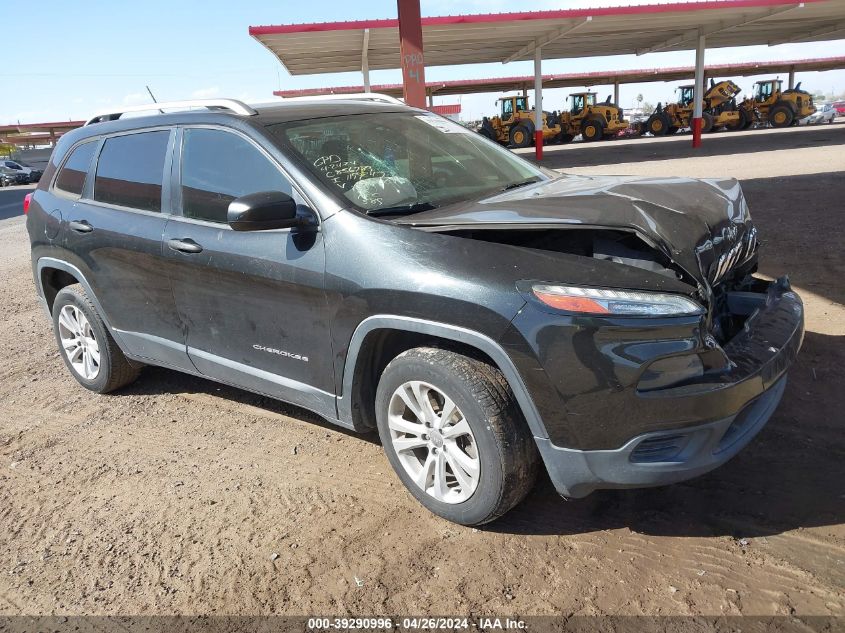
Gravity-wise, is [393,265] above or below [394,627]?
above

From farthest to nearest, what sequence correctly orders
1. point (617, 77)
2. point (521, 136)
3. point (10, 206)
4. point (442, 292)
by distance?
point (617, 77)
point (521, 136)
point (10, 206)
point (442, 292)

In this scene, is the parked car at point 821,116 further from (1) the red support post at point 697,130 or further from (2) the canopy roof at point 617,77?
(1) the red support post at point 697,130

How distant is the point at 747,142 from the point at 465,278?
86.0 ft

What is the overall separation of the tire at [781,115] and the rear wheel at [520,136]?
43.9 ft

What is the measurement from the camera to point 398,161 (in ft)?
11.4

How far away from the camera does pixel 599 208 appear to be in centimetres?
270

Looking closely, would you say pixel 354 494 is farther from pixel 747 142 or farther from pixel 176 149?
pixel 747 142

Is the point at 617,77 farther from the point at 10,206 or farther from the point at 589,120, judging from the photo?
the point at 10,206

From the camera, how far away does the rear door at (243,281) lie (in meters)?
3.05


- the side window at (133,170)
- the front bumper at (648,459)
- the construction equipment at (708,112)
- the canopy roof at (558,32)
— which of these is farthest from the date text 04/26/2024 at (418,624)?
the construction equipment at (708,112)

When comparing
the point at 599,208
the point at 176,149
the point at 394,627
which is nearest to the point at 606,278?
the point at 599,208

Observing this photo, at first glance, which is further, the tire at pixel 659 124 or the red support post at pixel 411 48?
the tire at pixel 659 124

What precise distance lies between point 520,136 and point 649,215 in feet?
99.8

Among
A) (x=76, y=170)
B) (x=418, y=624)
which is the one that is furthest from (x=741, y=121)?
(x=418, y=624)
